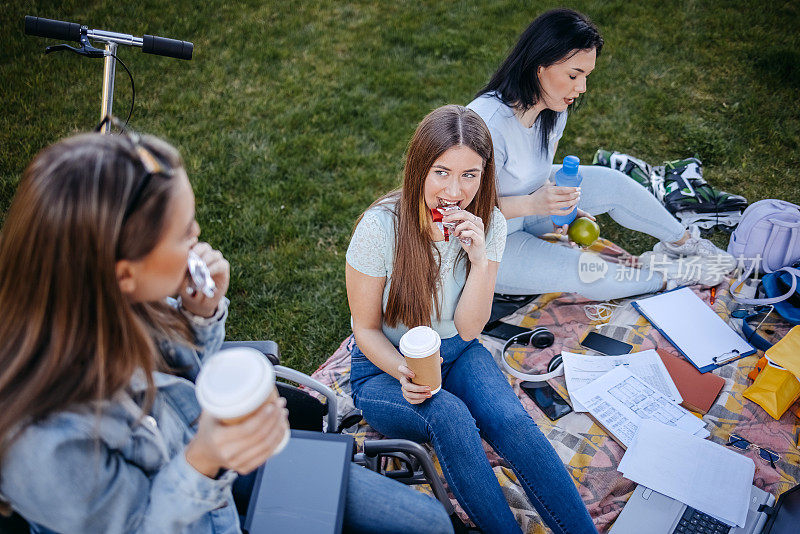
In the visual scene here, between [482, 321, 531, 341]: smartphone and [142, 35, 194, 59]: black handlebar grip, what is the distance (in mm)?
2007

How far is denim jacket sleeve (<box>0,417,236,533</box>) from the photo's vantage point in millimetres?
1079

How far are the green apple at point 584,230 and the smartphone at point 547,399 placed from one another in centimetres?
94

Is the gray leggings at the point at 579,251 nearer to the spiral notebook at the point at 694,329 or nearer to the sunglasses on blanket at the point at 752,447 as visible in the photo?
the spiral notebook at the point at 694,329

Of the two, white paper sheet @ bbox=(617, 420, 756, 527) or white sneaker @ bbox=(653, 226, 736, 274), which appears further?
white sneaker @ bbox=(653, 226, 736, 274)

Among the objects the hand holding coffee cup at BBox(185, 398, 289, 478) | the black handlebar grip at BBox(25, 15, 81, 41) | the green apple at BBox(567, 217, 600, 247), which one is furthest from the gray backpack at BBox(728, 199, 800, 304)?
the black handlebar grip at BBox(25, 15, 81, 41)

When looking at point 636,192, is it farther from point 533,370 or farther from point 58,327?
point 58,327

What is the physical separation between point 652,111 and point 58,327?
4.93m

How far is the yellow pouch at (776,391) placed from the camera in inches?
99.0

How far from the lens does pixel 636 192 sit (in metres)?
3.27

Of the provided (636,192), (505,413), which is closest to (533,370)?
(505,413)

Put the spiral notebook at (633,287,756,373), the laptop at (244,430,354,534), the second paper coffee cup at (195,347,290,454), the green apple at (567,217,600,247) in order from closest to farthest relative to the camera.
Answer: the second paper coffee cup at (195,347,290,454) < the laptop at (244,430,354,534) < the spiral notebook at (633,287,756,373) < the green apple at (567,217,600,247)

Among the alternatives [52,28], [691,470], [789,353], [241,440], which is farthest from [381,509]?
[52,28]

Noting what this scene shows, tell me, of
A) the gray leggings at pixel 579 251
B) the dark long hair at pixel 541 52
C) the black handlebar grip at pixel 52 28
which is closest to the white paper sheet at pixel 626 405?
the gray leggings at pixel 579 251

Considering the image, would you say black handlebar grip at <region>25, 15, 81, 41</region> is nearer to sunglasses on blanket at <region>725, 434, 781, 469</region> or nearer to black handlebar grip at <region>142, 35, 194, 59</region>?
black handlebar grip at <region>142, 35, 194, 59</region>
